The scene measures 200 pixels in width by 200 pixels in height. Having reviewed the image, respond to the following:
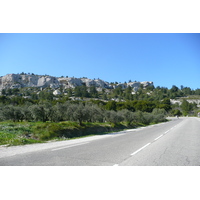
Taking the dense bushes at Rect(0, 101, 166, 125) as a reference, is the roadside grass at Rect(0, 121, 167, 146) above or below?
below

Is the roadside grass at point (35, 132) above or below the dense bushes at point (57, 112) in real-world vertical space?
below

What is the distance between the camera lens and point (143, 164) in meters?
5.50

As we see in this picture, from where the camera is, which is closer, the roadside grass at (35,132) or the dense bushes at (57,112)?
the roadside grass at (35,132)

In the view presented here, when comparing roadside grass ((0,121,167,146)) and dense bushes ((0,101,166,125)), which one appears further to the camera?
dense bushes ((0,101,166,125))

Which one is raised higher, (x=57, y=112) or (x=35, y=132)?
(x=57, y=112)

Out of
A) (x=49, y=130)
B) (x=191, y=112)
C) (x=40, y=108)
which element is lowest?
(x=191, y=112)

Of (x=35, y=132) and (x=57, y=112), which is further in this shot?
(x=57, y=112)
